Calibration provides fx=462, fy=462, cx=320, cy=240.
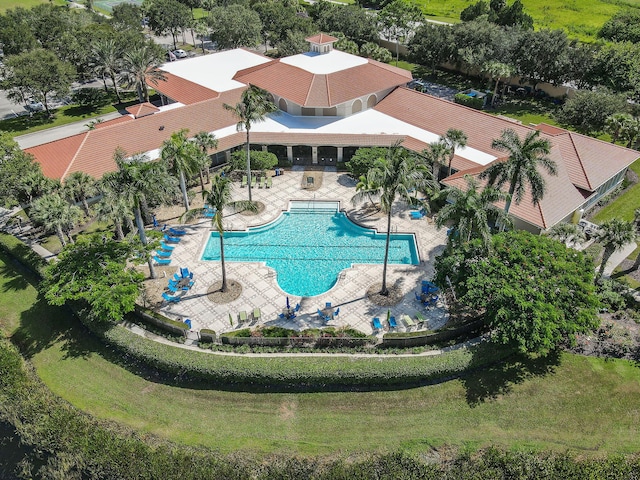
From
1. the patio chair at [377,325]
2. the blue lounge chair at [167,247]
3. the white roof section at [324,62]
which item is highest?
the white roof section at [324,62]

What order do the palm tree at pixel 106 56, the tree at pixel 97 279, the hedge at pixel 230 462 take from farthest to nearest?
the palm tree at pixel 106 56, the tree at pixel 97 279, the hedge at pixel 230 462

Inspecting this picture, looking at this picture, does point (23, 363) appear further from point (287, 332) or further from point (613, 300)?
point (613, 300)

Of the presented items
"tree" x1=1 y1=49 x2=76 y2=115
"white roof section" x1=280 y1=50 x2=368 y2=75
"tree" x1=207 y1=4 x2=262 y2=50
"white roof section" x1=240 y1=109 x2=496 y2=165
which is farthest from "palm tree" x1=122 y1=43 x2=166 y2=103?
"tree" x1=207 y1=4 x2=262 y2=50

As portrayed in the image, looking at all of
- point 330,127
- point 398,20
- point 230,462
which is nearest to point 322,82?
point 330,127

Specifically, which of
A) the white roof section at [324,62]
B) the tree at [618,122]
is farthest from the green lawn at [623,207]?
the white roof section at [324,62]

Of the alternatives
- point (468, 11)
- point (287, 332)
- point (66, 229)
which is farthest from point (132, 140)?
point (468, 11)

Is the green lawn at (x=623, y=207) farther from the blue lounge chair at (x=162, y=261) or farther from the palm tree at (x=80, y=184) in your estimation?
the palm tree at (x=80, y=184)

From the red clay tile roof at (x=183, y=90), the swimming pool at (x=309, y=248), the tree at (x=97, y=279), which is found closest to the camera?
the tree at (x=97, y=279)
